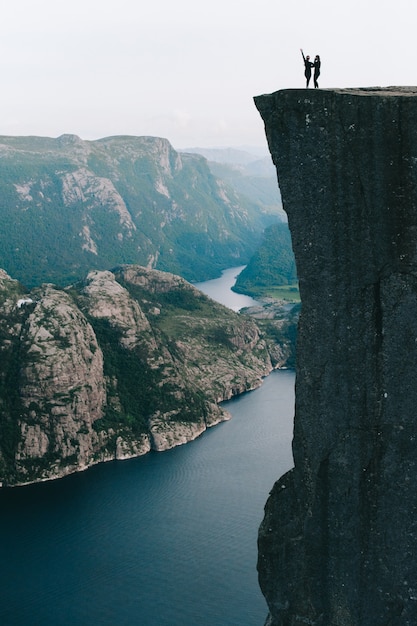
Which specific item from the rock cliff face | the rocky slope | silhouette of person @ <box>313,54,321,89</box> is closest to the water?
the rocky slope

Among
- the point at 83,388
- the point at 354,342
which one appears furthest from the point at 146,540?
the point at 354,342

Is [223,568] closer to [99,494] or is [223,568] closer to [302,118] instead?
[99,494]

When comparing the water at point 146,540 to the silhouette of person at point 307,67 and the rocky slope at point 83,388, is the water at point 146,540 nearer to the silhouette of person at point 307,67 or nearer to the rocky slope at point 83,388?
the rocky slope at point 83,388

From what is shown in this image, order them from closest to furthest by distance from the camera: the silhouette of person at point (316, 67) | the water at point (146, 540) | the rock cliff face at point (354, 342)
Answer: the rock cliff face at point (354, 342), the silhouette of person at point (316, 67), the water at point (146, 540)

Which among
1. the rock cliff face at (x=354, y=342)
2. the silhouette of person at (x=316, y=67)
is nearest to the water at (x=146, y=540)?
the rock cliff face at (x=354, y=342)

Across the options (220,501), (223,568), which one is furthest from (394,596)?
(220,501)

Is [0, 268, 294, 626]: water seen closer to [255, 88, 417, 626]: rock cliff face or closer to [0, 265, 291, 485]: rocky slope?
[0, 265, 291, 485]: rocky slope
